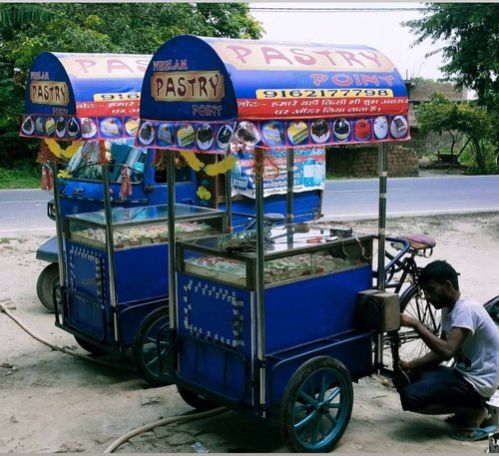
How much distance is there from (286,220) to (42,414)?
2.44m

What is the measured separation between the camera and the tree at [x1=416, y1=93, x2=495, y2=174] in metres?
25.2

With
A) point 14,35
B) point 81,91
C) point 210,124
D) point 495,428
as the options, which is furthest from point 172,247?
point 14,35

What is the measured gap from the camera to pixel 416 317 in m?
6.32

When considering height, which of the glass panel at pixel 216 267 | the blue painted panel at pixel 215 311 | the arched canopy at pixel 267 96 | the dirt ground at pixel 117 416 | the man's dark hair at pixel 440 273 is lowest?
the dirt ground at pixel 117 416

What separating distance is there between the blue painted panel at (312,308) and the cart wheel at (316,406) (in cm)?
22

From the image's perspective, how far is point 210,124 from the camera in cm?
396

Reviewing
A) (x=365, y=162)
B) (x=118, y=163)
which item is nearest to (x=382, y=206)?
(x=118, y=163)

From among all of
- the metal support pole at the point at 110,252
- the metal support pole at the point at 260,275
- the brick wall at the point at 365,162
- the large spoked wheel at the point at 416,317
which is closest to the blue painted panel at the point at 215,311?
the metal support pole at the point at 260,275

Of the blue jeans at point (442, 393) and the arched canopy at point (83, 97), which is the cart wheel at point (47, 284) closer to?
the arched canopy at point (83, 97)

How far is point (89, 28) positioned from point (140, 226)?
13935 mm

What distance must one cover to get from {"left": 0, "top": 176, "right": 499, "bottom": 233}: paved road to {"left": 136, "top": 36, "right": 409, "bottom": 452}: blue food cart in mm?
7737

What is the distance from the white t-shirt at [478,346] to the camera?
4.51 meters

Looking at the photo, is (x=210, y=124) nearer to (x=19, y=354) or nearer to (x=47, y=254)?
(x=19, y=354)

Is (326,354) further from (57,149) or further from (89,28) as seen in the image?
(89,28)
